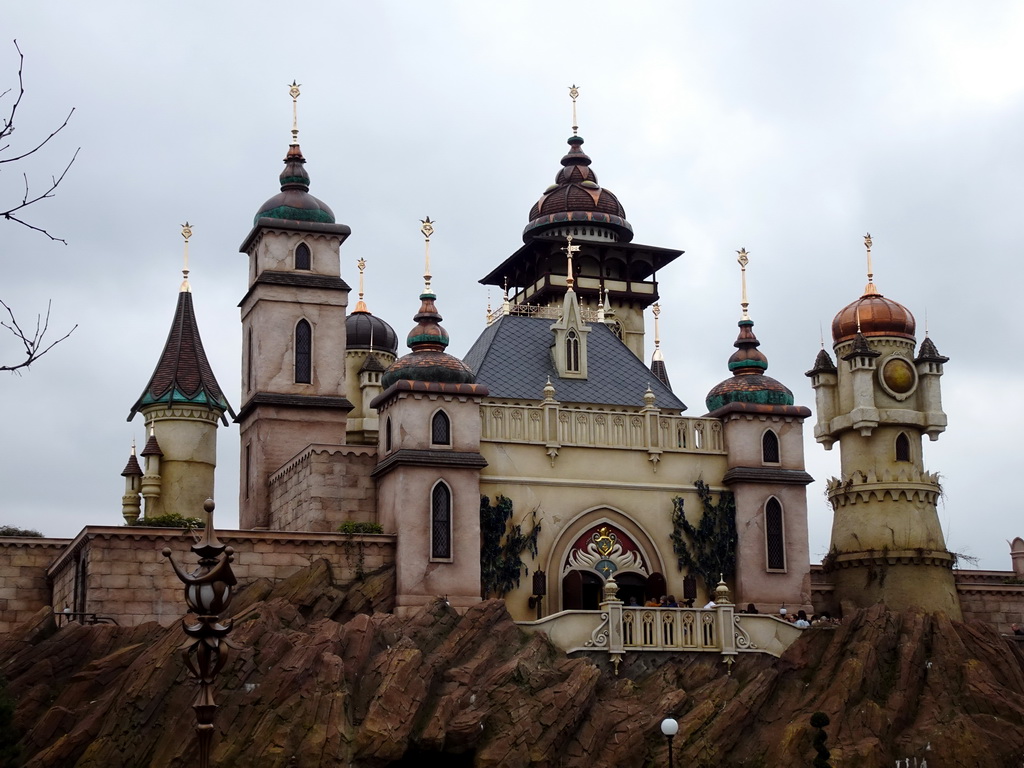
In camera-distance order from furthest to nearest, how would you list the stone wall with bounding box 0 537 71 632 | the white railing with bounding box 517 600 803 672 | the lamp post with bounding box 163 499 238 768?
the stone wall with bounding box 0 537 71 632 < the white railing with bounding box 517 600 803 672 < the lamp post with bounding box 163 499 238 768

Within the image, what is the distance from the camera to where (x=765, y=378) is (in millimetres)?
49719

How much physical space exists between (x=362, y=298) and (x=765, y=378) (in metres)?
20.4

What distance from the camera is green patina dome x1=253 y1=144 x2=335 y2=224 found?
52281mm

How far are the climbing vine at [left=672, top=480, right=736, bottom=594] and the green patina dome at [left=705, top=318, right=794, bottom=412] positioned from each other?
346 centimetres

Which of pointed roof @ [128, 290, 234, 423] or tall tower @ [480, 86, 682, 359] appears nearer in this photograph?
pointed roof @ [128, 290, 234, 423]

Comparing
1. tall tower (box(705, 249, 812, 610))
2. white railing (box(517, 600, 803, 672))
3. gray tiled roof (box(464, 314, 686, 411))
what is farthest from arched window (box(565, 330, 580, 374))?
white railing (box(517, 600, 803, 672))

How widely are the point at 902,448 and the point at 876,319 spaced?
169 inches

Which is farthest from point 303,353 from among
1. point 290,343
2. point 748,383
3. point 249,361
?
point 748,383

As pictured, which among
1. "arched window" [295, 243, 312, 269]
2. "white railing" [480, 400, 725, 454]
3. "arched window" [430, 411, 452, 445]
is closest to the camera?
"arched window" [430, 411, 452, 445]

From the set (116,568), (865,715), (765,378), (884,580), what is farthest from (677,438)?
(116,568)

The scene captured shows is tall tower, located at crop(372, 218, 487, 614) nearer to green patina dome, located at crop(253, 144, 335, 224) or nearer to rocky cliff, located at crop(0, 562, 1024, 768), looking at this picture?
rocky cliff, located at crop(0, 562, 1024, 768)

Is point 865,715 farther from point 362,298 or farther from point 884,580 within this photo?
point 362,298

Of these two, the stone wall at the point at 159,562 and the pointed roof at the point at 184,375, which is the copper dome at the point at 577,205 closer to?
the pointed roof at the point at 184,375

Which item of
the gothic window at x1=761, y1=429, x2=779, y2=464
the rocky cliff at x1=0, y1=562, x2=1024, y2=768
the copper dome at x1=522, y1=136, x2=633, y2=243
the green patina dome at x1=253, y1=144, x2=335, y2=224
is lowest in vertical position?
the rocky cliff at x1=0, y1=562, x2=1024, y2=768
